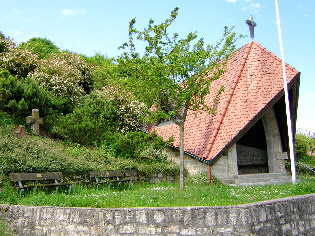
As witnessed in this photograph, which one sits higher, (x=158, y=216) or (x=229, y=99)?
(x=229, y=99)

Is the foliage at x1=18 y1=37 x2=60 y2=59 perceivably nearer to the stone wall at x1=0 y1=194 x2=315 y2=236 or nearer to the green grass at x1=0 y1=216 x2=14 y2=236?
the green grass at x1=0 y1=216 x2=14 y2=236

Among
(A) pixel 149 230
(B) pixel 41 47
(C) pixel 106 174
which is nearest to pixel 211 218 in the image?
(A) pixel 149 230

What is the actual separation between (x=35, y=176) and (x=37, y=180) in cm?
15

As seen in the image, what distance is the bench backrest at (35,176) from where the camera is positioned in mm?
7682

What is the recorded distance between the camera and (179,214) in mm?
5699

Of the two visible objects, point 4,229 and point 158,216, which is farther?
point 4,229

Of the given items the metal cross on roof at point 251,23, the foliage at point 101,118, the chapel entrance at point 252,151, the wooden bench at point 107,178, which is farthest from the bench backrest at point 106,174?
the metal cross on roof at point 251,23

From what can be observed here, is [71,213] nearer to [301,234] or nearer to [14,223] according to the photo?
[14,223]

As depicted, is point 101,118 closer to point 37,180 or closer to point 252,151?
point 37,180

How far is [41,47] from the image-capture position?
22359 mm

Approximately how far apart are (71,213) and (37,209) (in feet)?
2.72

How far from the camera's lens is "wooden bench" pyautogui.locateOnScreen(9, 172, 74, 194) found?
302 inches

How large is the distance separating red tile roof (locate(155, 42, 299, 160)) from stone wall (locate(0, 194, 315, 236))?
511 cm

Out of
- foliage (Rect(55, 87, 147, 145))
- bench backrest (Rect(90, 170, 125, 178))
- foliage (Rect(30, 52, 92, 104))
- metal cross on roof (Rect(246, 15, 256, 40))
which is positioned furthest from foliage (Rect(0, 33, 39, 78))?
metal cross on roof (Rect(246, 15, 256, 40))
